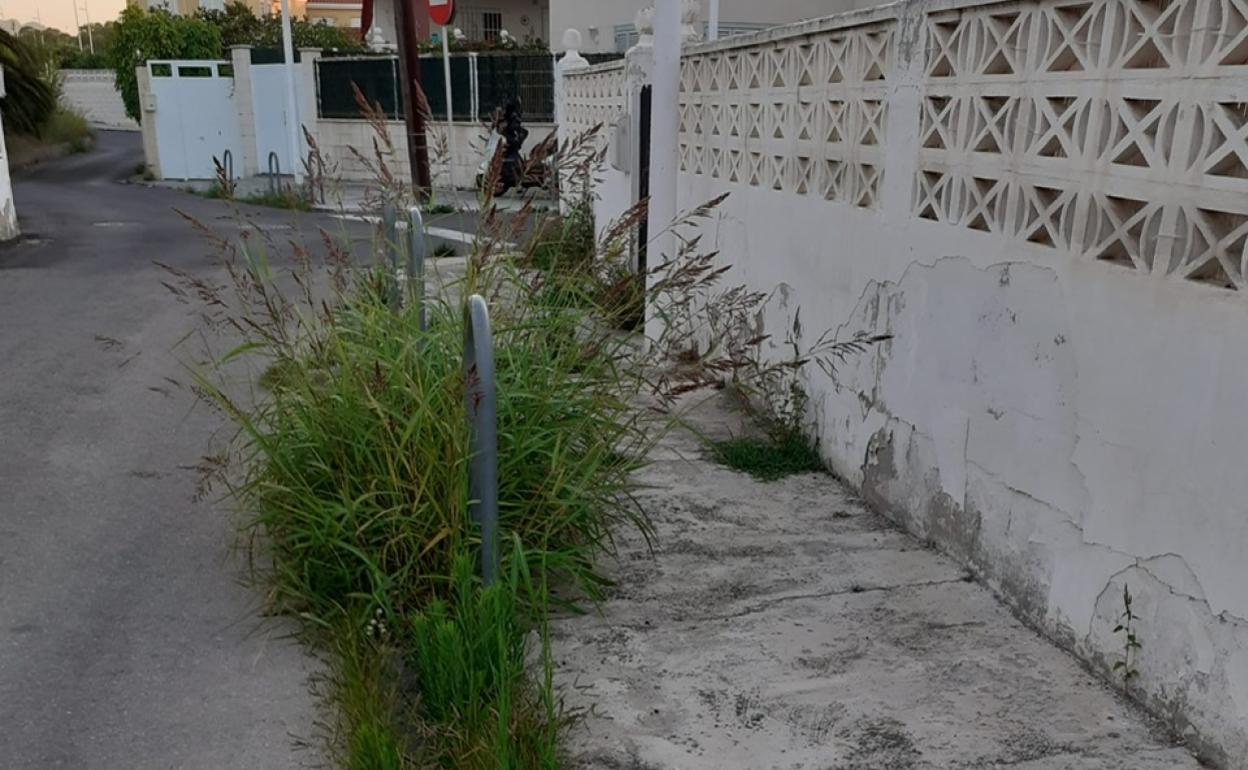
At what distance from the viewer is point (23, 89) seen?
24.8 meters

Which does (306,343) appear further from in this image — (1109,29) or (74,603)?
(1109,29)

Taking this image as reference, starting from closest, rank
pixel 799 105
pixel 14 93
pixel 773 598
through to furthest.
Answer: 1. pixel 773 598
2. pixel 799 105
3. pixel 14 93

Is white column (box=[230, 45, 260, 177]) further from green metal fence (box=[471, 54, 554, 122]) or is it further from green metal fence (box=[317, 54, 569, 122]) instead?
green metal fence (box=[471, 54, 554, 122])

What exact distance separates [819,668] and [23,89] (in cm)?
2722

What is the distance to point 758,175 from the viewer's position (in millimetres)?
5688

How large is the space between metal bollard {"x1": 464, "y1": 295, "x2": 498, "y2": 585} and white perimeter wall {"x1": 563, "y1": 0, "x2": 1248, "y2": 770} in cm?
172

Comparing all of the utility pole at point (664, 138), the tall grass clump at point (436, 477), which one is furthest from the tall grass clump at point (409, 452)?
the utility pole at point (664, 138)

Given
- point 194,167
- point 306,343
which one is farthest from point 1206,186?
point 194,167

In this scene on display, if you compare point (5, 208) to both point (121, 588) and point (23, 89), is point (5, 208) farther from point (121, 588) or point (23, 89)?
point (23, 89)

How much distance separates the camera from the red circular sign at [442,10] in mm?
15125

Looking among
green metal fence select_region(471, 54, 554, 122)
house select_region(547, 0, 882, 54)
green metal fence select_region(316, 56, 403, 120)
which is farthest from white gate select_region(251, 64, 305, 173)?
house select_region(547, 0, 882, 54)

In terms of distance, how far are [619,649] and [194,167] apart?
70.8 feet

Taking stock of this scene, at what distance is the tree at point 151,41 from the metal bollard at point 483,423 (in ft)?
78.2

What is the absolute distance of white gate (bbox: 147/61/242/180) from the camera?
21688 mm
